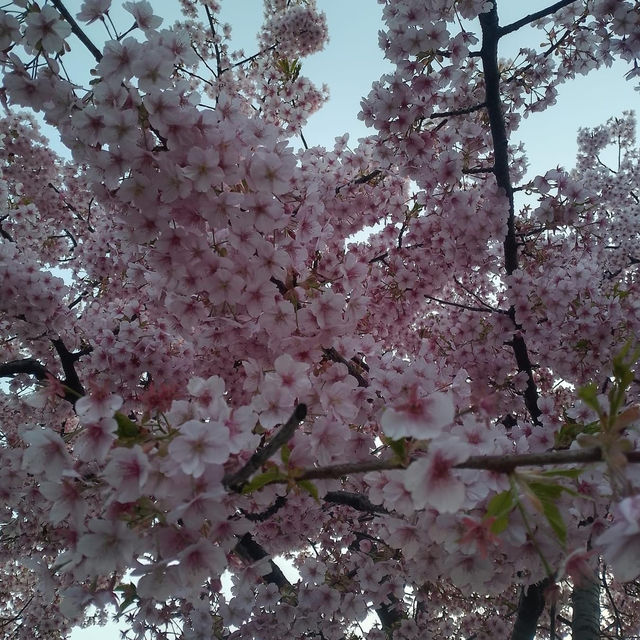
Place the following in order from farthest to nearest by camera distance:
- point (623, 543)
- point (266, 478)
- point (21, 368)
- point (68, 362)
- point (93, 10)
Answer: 1. point (68, 362)
2. point (21, 368)
3. point (93, 10)
4. point (266, 478)
5. point (623, 543)

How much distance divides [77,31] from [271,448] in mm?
2604

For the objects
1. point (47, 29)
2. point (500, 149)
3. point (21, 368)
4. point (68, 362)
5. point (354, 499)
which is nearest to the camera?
point (47, 29)

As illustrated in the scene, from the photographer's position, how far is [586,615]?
491 cm

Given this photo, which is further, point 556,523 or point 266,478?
point 266,478

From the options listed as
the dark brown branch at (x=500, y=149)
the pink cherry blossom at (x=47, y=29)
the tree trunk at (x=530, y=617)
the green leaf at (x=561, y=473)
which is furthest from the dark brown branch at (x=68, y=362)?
the green leaf at (x=561, y=473)

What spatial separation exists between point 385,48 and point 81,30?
2099 mm

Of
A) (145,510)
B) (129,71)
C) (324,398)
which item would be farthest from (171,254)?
(145,510)

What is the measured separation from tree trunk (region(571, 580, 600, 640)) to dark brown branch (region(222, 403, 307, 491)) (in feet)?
15.7

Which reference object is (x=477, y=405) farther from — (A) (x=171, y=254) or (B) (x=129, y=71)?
(B) (x=129, y=71)

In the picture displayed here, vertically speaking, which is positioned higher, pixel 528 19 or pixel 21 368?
pixel 528 19

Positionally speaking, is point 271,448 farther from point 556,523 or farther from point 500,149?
point 500,149

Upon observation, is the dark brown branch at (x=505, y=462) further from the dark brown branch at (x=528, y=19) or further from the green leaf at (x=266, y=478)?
the dark brown branch at (x=528, y=19)

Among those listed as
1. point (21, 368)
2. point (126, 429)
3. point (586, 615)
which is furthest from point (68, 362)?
point (586, 615)

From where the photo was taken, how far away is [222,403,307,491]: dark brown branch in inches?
49.6
